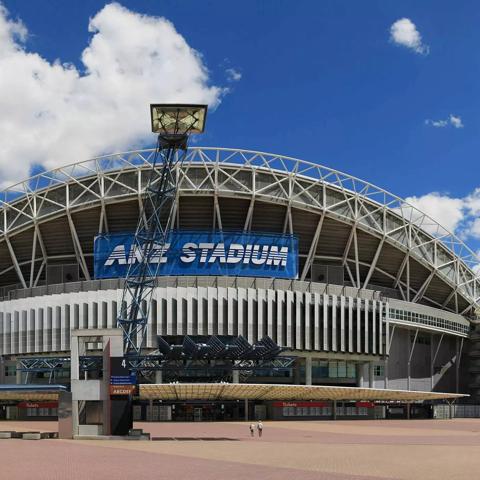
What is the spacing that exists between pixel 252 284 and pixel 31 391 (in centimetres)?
3866

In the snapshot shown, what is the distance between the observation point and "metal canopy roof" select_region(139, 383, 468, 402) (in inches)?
3255

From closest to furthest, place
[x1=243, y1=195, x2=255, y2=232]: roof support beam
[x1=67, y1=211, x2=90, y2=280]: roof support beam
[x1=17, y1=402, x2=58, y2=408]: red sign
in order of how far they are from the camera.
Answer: [x1=17, y1=402, x2=58, y2=408]: red sign → [x1=243, y1=195, x2=255, y2=232]: roof support beam → [x1=67, y1=211, x2=90, y2=280]: roof support beam

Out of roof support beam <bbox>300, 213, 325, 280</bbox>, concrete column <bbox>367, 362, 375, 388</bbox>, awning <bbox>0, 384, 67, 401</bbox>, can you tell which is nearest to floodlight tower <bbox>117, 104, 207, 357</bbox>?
awning <bbox>0, 384, 67, 401</bbox>

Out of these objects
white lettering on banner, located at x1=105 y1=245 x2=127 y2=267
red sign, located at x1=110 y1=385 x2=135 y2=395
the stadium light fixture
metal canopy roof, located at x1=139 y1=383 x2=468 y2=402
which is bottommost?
metal canopy roof, located at x1=139 y1=383 x2=468 y2=402

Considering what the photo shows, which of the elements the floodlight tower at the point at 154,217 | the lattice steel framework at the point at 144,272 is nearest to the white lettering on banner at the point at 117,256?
the floodlight tower at the point at 154,217

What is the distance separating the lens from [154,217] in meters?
87.5

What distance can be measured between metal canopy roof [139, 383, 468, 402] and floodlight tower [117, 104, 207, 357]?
614cm

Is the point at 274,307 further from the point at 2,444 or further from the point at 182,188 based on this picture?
the point at 2,444

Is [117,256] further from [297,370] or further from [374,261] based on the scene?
[374,261]

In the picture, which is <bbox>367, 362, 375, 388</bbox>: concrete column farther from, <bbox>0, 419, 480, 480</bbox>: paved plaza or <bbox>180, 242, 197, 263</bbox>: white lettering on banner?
<bbox>0, 419, 480, 480</bbox>: paved plaza

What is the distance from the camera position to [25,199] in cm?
10744

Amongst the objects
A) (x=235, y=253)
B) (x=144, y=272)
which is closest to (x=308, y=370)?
(x=235, y=253)

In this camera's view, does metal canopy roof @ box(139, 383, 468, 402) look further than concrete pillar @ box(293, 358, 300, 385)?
No

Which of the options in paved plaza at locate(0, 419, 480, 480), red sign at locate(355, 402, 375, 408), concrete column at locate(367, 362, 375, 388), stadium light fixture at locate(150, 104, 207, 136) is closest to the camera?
paved plaza at locate(0, 419, 480, 480)
